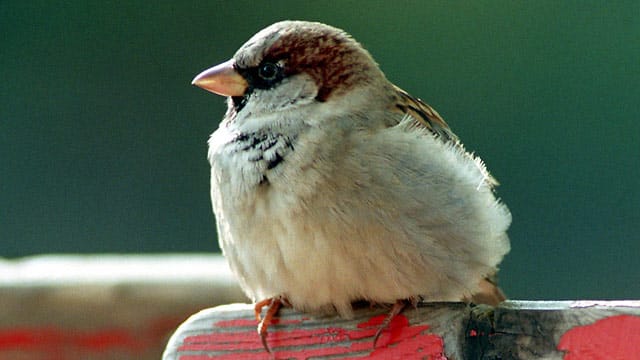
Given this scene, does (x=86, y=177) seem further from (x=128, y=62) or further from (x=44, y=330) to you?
(x=44, y=330)

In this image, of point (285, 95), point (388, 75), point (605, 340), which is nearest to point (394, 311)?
point (605, 340)

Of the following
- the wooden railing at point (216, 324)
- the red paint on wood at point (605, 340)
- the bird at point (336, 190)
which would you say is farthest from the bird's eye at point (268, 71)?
the red paint on wood at point (605, 340)

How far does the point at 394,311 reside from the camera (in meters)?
1.77

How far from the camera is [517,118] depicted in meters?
4.27

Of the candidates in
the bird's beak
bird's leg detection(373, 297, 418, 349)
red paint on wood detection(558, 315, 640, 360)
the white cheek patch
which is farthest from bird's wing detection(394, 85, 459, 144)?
red paint on wood detection(558, 315, 640, 360)

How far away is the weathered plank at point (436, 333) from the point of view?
145 cm

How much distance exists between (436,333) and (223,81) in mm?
794

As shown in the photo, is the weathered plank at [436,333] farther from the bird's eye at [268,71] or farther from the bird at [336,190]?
the bird's eye at [268,71]

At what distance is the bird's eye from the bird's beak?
0.11 ft

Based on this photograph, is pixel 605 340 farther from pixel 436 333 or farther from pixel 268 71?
pixel 268 71

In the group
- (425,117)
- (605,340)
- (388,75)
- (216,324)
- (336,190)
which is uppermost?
(388,75)

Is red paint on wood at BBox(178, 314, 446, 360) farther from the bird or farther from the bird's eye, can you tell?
the bird's eye

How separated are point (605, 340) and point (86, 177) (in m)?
3.62

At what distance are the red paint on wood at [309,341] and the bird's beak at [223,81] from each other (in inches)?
23.1
